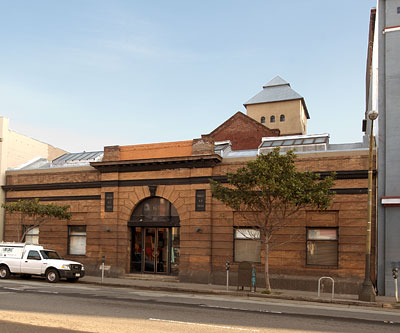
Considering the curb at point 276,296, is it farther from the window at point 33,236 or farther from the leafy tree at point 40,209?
the window at point 33,236

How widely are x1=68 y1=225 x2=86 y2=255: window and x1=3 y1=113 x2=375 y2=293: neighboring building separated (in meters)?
0.06

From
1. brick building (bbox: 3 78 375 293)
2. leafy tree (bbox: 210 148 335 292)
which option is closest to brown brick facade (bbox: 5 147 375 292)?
brick building (bbox: 3 78 375 293)

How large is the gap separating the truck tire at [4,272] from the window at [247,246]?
11.7 metres

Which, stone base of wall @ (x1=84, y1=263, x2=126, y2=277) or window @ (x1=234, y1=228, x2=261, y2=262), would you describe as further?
stone base of wall @ (x1=84, y1=263, x2=126, y2=277)

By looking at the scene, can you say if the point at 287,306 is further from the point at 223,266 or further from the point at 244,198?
the point at 223,266

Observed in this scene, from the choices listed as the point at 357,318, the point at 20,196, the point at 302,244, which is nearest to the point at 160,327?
the point at 357,318

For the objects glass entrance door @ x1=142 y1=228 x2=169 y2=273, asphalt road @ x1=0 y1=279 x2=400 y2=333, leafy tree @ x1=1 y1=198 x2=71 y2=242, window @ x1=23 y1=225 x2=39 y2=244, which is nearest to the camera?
asphalt road @ x1=0 y1=279 x2=400 y2=333

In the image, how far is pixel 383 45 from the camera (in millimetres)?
21562

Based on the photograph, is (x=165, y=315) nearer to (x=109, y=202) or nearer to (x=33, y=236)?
(x=109, y=202)

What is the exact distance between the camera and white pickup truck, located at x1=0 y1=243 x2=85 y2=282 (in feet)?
72.5

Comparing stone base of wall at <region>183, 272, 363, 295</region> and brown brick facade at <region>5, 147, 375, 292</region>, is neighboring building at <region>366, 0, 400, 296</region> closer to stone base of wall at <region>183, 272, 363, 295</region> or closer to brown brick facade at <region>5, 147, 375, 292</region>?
brown brick facade at <region>5, 147, 375, 292</region>

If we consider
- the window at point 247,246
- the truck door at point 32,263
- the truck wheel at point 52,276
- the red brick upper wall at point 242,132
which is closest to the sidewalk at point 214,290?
the truck wheel at point 52,276

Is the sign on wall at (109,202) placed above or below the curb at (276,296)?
above

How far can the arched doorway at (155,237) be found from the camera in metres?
24.9
